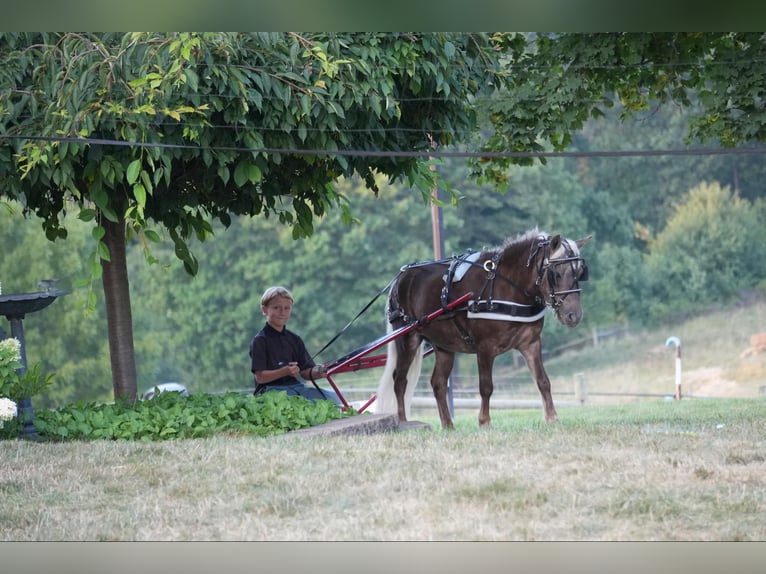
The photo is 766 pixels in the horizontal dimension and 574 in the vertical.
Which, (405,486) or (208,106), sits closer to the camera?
(405,486)

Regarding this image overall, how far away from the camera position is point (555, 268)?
28.7ft

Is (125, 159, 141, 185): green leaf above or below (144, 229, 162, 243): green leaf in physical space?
above

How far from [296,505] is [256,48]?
3607mm

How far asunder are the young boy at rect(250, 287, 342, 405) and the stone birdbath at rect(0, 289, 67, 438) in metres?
1.72

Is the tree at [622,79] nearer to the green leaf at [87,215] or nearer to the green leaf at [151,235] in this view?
the green leaf at [151,235]

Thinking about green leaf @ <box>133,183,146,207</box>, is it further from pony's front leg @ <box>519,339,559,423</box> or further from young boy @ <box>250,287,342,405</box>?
pony's front leg @ <box>519,339,559,423</box>

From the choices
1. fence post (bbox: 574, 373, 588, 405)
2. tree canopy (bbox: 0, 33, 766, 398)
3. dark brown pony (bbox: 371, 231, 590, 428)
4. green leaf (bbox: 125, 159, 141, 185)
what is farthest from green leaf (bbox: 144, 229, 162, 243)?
fence post (bbox: 574, 373, 588, 405)

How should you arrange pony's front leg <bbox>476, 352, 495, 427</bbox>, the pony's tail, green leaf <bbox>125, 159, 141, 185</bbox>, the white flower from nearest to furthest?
1. the white flower
2. green leaf <bbox>125, 159, 141, 185</bbox>
3. pony's front leg <bbox>476, 352, 495, 427</bbox>
4. the pony's tail

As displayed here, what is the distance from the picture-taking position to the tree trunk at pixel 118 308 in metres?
10.5

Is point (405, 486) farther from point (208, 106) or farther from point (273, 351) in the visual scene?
point (208, 106)

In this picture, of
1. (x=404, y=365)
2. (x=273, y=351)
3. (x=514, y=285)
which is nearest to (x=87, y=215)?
(x=273, y=351)

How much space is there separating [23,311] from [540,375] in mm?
4017

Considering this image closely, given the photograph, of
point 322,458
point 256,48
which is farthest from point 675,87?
point 322,458

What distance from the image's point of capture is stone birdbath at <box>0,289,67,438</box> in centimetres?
898
